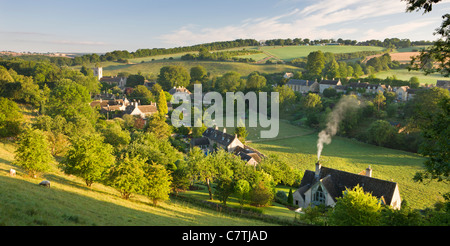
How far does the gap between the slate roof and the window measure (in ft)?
2.64

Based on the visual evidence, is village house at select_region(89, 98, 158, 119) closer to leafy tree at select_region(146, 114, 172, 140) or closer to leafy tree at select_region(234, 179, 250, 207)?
leafy tree at select_region(146, 114, 172, 140)

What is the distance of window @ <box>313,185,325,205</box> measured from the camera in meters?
30.4

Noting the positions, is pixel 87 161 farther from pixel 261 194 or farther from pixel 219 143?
pixel 219 143

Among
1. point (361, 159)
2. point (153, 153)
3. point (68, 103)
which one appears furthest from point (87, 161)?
point (361, 159)

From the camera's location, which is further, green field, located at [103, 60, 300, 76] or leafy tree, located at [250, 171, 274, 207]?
green field, located at [103, 60, 300, 76]

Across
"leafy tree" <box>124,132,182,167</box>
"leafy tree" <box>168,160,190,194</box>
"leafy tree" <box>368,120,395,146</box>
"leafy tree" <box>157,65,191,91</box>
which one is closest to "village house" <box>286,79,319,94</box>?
"leafy tree" <box>368,120,395,146</box>

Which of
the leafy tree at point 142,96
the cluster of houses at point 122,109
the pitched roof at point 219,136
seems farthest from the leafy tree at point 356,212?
the leafy tree at point 142,96

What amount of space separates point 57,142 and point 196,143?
25.3 m

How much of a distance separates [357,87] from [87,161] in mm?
83442

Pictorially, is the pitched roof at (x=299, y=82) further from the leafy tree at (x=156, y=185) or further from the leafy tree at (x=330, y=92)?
the leafy tree at (x=156, y=185)

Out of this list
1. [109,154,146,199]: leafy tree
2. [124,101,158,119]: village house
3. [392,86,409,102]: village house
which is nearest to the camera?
[109,154,146,199]: leafy tree

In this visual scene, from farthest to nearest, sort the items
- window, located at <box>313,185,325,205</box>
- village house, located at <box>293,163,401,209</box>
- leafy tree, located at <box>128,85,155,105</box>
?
leafy tree, located at <box>128,85,155,105</box>
window, located at <box>313,185,325,205</box>
village house, located at <box>293,163,401,209</box>

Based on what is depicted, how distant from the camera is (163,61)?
526 feet

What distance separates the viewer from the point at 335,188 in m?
31.0
